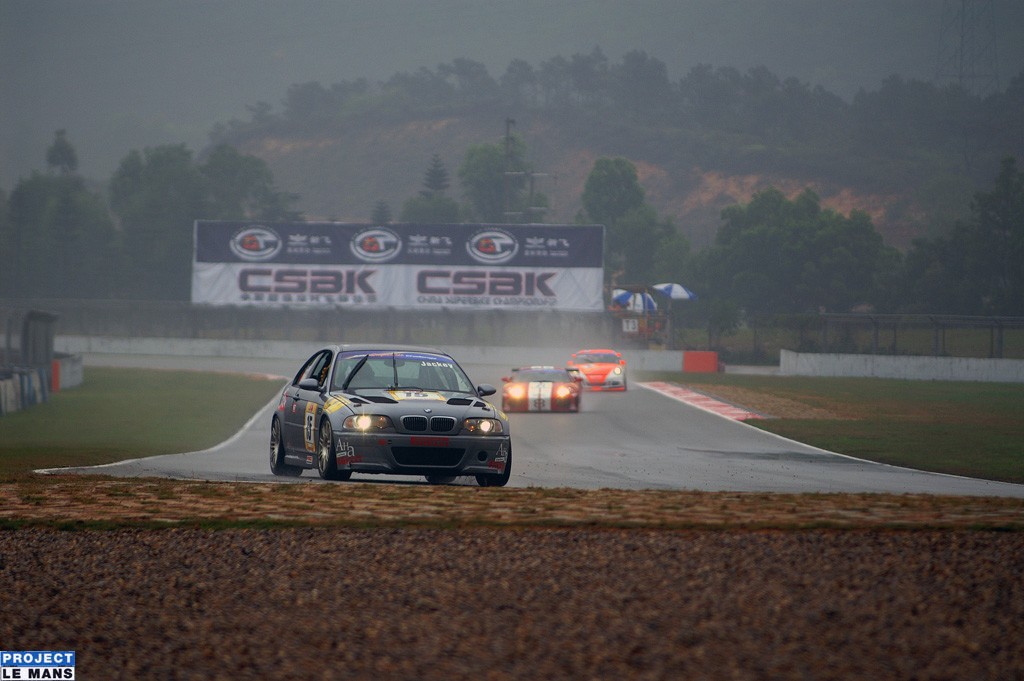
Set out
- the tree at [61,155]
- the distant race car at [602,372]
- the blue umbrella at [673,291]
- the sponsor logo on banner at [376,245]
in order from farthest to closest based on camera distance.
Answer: the tree at [61,155] < the blue umbrella at [673,291] < the sponsor logo on banner at [376,245] < the distant race car at [602,372]

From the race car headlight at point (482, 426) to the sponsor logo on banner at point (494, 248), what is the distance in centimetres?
4911

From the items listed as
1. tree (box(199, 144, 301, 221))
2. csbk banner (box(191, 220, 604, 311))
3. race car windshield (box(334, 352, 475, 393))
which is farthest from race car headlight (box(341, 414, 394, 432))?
tree (box(199, 144, 301, 221))

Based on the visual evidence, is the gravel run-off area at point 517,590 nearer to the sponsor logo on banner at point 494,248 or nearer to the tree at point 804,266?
the sponsor logo on banner at point 494,248

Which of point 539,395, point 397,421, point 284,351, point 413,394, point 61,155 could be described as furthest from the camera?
point 61,155

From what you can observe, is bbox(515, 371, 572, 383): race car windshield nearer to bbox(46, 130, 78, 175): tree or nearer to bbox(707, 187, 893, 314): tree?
bbox(707, 187, 893, 314): tree

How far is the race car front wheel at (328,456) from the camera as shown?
13367mm

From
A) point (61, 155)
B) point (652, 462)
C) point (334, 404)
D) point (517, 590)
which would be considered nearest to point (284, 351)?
point (652, 462)

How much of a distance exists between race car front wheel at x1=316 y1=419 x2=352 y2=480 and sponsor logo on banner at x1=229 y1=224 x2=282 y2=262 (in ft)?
168

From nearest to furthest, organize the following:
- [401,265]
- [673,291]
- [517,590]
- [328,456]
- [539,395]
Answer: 1. [517,590]
2. [328,456]
3. [539,395]
4. [401,265]
5. [673,291]

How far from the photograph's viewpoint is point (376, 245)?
6306 cm

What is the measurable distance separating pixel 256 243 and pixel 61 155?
389ft

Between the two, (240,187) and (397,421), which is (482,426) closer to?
(397,421)

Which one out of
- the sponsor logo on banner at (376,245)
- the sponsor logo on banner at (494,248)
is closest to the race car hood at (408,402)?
the sponsor logo on banner at (494,248)

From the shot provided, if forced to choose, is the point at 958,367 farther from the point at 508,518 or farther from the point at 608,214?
the point at 608,214
